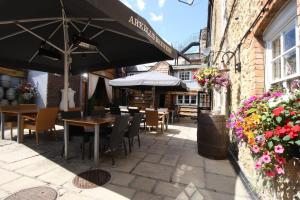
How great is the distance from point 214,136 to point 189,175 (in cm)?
111

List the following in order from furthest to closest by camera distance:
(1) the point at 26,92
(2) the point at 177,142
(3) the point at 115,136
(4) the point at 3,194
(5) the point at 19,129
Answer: (1) the point at 26,92 → (2) the point at 177,142 → (5) the point at 19,129 → (3) the point at 115,136 → (4) the point at 3,194

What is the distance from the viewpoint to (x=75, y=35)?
10.2 ft

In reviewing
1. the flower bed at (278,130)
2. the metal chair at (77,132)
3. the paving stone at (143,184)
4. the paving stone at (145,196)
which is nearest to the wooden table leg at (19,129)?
the metal chair at (77,132)

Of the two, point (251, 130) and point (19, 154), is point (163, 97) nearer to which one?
point (19, 154)

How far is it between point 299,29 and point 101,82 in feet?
34.7

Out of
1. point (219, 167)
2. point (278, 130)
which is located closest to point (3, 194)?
point (278, 130)

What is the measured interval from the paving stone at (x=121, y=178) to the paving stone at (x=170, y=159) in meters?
0.88

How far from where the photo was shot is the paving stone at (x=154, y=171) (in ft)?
9.46

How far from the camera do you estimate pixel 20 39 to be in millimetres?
3572

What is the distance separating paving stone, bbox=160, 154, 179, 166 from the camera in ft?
11.4

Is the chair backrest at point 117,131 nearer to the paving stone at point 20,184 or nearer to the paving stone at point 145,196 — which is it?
the paving stone at point 145,196

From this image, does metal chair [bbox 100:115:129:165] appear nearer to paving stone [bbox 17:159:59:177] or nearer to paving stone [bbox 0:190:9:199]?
paving stone [bbox 17:159:59:177]

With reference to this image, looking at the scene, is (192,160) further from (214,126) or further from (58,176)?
(58,176)

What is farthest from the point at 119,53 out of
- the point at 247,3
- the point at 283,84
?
the point at 283,84
